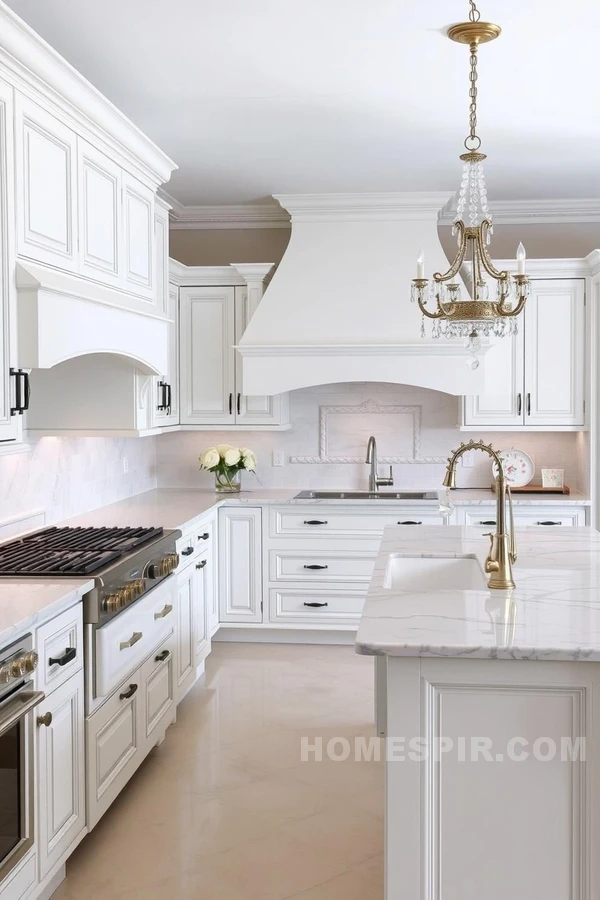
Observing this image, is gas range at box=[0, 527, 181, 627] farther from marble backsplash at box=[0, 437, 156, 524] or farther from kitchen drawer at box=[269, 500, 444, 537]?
kitchen drawer at box=[269, 500, 444, 537]

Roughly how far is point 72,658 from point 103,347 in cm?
123

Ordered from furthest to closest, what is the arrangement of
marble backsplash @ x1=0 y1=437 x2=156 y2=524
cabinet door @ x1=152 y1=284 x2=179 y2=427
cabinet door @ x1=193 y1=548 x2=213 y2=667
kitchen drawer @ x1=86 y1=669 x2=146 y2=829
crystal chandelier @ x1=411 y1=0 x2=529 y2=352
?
cabinet door @ x1=152 y1=284 x2=179 y2=427, cabinet door @ x1=193 y1=548 x2=213 y2=667, marble backsplash @ x1=0 y1=437 x2=156 y2=524, kitchen drawer @ x1=86 y1=669 x2=146 y2=829, crystal chandelier @ x1=411 y1=0 x2=529 y2=352

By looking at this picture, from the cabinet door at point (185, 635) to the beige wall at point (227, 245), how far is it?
2.30 metres

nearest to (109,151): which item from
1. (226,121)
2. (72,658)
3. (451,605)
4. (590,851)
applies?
(226,121)

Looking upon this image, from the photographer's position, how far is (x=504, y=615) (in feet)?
7.49

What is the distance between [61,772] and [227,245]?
393cm

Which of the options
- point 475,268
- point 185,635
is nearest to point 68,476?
point 185,635

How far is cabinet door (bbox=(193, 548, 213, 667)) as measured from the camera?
441 cm

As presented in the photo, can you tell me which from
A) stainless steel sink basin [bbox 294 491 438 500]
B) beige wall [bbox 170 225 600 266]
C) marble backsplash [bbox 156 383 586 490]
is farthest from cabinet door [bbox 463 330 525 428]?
beige wall [bbox 170 225 600 266]

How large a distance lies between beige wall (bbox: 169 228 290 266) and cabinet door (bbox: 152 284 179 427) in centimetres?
52

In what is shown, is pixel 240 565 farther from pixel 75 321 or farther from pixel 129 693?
pixel 75 321

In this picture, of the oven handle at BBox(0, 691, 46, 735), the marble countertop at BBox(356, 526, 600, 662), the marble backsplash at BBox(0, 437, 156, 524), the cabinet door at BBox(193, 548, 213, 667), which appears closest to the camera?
the marble countertop at BBox(356, 526, 600, 662)

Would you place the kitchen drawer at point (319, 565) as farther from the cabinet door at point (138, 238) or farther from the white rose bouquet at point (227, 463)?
the cabinet door at point (138, 238)

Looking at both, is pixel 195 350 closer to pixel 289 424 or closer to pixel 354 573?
pixel 289 424
